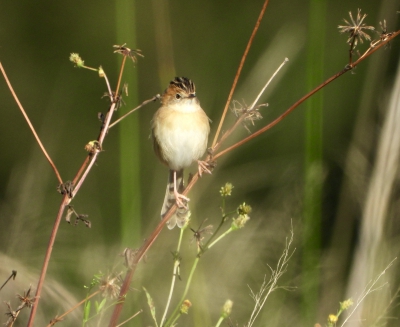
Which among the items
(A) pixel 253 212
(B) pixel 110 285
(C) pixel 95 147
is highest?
Result: (C) pixel 95 147

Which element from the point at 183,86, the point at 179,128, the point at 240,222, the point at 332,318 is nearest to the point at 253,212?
the point at 179,128

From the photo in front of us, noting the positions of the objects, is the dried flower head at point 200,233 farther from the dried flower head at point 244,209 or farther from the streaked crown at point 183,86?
the streaked crown at point 183,86

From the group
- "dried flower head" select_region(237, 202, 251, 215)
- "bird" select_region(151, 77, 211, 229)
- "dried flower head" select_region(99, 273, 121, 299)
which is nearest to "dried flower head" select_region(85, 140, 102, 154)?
"dried flower head" select_region(99, 273, 121, 299)

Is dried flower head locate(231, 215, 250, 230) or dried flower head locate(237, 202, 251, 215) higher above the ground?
dried flower head locate(237, 202, 251, 215)

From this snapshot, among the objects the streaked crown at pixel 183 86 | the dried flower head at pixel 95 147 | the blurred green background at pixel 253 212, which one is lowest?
the blurred green background at pixel 253 212

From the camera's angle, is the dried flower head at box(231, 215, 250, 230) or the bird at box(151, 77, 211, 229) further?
the bird at box(151, 77, 211, 229)

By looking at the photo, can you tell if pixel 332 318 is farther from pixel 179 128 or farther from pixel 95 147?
pixel 179 128

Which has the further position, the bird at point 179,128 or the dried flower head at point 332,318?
the bird at point 179,128

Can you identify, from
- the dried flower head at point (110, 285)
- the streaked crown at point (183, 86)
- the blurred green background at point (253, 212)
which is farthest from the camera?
the streaked crown at point (183, 86)

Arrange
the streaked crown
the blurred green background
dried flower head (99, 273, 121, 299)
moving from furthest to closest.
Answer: the streaked crown → the blurred green background → dried flower head (99, 273, 121, 299)

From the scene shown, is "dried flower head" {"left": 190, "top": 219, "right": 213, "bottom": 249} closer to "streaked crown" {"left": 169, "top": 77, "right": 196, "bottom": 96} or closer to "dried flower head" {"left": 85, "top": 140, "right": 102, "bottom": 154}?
"dried flower head" {"left": 85, "top": 140, "right": 102, "bottom": 154}

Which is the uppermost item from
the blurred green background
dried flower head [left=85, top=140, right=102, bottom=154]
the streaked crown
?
the streaked crown

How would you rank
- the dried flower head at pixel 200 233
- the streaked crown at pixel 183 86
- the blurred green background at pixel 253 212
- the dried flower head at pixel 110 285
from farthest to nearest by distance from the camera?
the streaked crown at pixel 183 86, the blurred green background at pixel 253 212, the dried flower head at pixel 200 233, the dried flower head at pixel 110 285

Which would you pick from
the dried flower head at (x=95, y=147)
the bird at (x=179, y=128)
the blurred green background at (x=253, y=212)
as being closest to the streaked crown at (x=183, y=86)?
the bird at (x=179, y=128)
